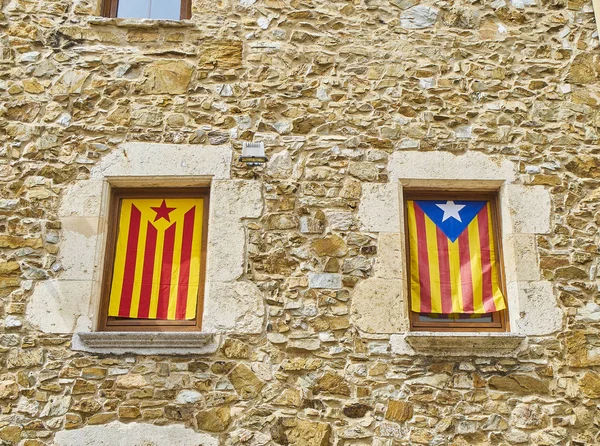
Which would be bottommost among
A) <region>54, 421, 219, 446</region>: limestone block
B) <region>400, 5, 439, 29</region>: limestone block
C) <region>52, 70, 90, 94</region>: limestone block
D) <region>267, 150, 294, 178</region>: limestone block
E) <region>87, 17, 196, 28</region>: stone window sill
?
<region>54, 421, 219, 446</region>: limestone block

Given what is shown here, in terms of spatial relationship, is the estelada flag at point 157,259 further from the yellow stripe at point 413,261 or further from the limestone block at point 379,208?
the yellow stripe at point 413,261

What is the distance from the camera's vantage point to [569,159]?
4.28m

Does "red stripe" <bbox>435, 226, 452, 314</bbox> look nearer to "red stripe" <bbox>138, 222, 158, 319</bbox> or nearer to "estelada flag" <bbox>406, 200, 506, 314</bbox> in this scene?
"estelada flag" <bbox>406, 200, 506, 314</bbox>

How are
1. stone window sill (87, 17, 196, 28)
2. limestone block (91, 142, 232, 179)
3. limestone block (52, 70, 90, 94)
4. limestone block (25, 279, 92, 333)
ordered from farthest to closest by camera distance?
1. stone window sill (87, 17, 196, 28)
2. limestone block (52, 70, 90, 94)
3. limestone block (91, 142, 232, 179)
4. limestone block (25, 279, 92, 333)

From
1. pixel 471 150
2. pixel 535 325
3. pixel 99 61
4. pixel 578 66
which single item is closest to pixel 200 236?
pixel 99 61

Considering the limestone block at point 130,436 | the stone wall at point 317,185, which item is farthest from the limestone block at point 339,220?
the limestone block at point 130,436

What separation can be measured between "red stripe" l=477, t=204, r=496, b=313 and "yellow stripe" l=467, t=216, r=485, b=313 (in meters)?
0.02

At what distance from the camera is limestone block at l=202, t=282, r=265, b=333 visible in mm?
3846

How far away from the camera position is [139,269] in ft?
13.4

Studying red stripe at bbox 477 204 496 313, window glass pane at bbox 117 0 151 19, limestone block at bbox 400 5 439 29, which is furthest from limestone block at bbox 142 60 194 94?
red stripe at bbox 477 204 496 313

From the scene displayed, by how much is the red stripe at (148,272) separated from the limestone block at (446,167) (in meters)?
1.72

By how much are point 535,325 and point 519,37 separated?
220cm

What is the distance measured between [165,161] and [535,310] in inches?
106

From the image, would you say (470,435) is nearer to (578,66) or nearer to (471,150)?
(471,150)
